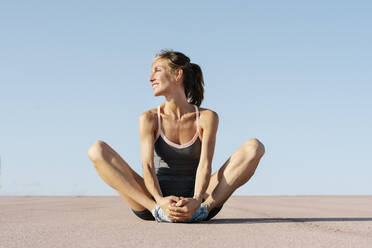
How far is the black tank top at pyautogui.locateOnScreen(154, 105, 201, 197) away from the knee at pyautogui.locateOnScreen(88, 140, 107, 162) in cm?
55

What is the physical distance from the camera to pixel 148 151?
4629 millimetres

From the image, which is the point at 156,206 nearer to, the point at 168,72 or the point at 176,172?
the point at 176,172

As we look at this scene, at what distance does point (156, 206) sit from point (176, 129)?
2.72 ft

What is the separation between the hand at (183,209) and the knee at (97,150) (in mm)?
943

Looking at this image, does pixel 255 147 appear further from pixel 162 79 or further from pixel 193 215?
pixel 162 79

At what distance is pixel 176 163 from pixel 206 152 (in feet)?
1.41

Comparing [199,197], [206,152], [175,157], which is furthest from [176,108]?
[199,197]

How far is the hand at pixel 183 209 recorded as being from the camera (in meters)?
4.19

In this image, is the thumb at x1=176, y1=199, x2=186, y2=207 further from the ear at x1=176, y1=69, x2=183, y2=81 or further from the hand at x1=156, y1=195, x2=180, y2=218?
the ear at x1=176, y1=69, x2=183, y2=81

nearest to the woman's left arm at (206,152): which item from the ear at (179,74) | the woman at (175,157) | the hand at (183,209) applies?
the woman at (175,157)

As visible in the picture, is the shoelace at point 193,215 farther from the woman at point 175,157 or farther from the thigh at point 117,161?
the thigh at point 117,161

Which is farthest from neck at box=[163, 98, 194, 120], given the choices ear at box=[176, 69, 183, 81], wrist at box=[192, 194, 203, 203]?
wrist at box=[192, 194, 203, 203]

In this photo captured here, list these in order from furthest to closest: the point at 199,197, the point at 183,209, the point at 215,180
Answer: the point at 215,180 → the point at 199,197 → the point at 183,209

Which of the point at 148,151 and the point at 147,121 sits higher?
the point at 147,121
